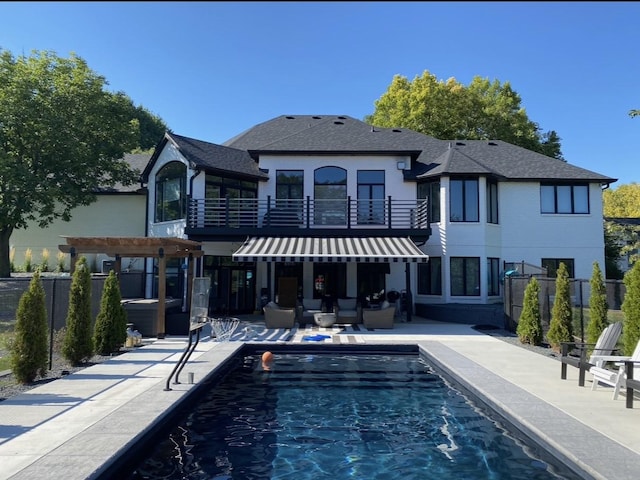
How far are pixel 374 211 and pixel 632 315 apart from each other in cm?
1508

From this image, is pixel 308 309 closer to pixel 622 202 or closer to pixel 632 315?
pixel 632 315

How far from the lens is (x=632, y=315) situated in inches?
407

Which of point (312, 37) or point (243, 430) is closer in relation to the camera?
point (312, 37)

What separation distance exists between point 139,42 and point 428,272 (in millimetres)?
22045

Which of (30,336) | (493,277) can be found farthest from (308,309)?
(30,336)

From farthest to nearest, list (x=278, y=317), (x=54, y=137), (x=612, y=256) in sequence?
(x=612, y=256) < (x=54, y=137) < (x=278, y=317)

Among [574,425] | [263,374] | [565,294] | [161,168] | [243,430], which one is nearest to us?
[574,425]

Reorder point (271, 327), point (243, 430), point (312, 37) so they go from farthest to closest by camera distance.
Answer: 1. point (271, 327)
2. point (243, 430)
3. point (312, 37)

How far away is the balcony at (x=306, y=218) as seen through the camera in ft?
73.0

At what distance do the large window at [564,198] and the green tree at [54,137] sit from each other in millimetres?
23837

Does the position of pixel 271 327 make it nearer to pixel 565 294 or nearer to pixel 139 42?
pixel 565 294

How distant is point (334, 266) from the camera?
2545 cm

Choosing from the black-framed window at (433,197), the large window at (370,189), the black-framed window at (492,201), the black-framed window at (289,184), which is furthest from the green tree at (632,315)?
the black-framed window at (289,184)

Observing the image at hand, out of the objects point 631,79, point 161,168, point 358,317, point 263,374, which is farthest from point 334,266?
point 631,79
